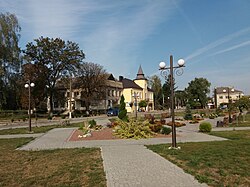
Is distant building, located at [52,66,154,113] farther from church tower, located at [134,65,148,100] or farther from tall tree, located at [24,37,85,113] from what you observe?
tall tree, located at [24,37,85,113]

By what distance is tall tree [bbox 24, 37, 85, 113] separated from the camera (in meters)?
48.0

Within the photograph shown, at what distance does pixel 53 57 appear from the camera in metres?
48.8

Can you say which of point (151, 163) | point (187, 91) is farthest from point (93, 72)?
point (151, 163)

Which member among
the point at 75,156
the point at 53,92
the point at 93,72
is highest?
the point at 93,72

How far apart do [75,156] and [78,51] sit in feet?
142

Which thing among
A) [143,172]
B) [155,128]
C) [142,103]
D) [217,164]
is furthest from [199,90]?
[143,172]

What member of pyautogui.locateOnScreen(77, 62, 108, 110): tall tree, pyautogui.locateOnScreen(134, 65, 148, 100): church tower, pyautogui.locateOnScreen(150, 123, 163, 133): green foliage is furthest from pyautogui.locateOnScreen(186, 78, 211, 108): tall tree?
pyautogui.locateOnScreen(150, 123, 163, 133): green foliage

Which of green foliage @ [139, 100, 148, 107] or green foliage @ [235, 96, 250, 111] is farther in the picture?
green foliage @ [139, 100, 148, 107]

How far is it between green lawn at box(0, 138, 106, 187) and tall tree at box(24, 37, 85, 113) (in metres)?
39.7

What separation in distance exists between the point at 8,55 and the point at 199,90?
206 ft

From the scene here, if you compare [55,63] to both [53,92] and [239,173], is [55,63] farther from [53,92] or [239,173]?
[239,173]

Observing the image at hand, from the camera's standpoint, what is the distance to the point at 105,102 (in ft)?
220

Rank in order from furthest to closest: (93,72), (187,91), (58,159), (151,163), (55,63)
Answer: (187,91), (93,72), (55,63), (58,159), (151,163)

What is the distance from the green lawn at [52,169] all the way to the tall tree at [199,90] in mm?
78140
